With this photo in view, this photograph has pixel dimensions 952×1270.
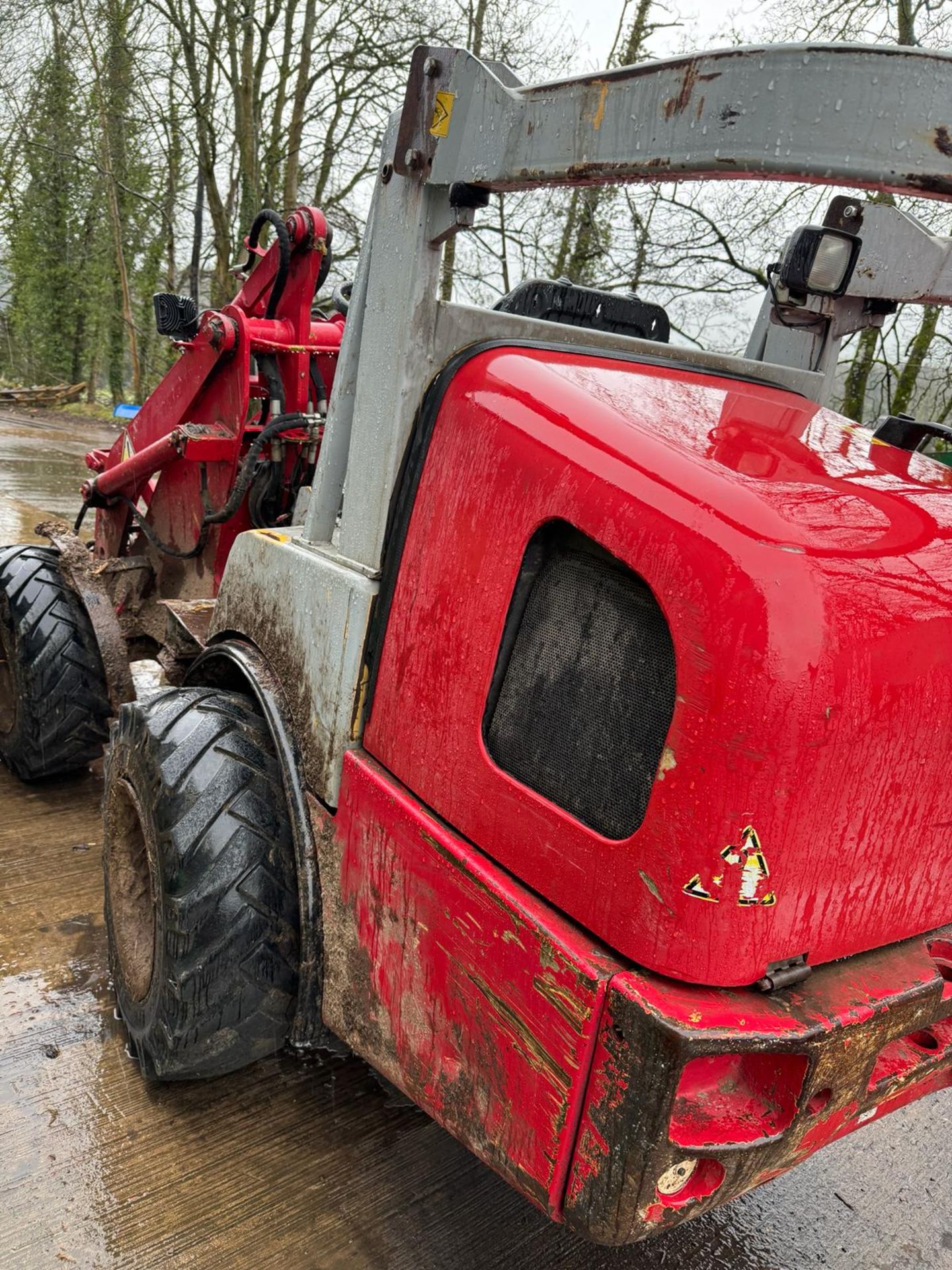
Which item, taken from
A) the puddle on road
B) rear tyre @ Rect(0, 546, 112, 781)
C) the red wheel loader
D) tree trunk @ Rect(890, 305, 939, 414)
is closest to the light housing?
the red wheel loader

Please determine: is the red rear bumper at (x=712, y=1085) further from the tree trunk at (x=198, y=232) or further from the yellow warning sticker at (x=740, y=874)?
the tree trunk at (x=198, y=232)

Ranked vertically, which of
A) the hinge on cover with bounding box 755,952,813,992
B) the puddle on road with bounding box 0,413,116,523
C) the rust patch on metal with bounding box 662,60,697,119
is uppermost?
the rust patch on metal with bounding box 662,60,697,119

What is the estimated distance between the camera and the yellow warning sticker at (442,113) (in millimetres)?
1652

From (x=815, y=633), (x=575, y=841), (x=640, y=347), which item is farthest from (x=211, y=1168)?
(x=640, y=347)

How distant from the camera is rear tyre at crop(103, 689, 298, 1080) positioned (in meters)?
1.96

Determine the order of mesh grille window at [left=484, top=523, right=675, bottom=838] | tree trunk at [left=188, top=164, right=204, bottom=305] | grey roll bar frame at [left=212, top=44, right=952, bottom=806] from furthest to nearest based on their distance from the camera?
tree trunk at [left=188, top=164, right=204, bottom=305], mesh grille window at [left=484, top=523, right=675, bottom=838], grey roll bar frame at [left=212, top=44, right=952, bottom=806]

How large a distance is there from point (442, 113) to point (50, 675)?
2396mm

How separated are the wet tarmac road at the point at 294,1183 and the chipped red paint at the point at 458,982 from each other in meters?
0.41

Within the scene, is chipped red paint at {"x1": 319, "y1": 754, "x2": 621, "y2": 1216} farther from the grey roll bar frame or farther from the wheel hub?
the wheel hub

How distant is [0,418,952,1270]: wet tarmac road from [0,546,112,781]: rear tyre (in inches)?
35.1

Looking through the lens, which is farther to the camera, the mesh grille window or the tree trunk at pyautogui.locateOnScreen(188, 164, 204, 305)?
the tree trunk at pyautogui.locateOnScreen(188, 164, 204, 305)

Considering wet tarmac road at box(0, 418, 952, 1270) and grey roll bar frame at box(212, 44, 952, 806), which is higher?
grey roll bar frame at box(212, 44, 952, 806)

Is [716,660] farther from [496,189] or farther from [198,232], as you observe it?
[198,232]

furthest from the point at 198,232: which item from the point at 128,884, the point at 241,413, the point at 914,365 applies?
the point at 128,884
